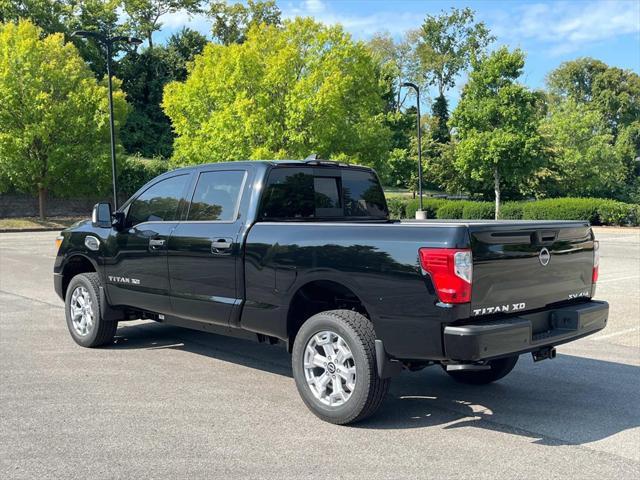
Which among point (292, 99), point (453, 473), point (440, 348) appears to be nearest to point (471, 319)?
point (440, 348)

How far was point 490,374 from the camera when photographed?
5828 mm

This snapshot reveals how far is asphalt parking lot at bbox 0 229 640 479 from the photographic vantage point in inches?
155

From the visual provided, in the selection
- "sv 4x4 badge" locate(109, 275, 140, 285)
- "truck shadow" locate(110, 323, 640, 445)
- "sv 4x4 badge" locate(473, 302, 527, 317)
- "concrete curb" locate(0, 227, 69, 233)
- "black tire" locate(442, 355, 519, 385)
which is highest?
"sv 4x4 badge" locate(473, 302, 527, 317)

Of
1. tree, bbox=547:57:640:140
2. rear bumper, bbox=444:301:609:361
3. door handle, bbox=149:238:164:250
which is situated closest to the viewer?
rear bumper, bbox=444:301:609:361

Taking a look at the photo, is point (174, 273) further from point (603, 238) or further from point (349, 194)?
point (603, 238)

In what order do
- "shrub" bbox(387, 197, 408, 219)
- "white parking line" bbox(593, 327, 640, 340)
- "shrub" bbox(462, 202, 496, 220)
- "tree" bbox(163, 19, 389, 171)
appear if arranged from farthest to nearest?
1. "shrub" bbox(387, 197, 408, 219)
2. "shrub" bbox(462, 202, 496, 220)
3. "tree" bbox(163, 19, 389, 171)
4. "white parking line" bbox(593, 327, 640, 340)

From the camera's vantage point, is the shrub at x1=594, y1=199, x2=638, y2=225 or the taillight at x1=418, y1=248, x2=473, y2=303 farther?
the shrub at x1=594, y1=199, x2=638, y2=225

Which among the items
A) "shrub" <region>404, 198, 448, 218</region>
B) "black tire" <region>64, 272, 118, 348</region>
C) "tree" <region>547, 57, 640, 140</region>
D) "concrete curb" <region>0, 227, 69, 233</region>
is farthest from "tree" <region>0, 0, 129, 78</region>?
"black tire" <region>64, 272, 118, 348</region>

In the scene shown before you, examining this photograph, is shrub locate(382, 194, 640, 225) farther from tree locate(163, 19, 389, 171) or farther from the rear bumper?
the rear bumper

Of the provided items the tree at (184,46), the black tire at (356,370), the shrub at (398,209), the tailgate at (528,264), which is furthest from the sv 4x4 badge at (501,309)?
the tree at (184,46)

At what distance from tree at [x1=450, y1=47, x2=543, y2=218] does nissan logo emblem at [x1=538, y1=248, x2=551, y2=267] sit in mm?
32849

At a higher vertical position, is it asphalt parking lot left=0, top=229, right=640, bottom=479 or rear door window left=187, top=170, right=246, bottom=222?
rear door window left=187, top=170, right=246, bottom=222

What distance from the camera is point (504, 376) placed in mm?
5969

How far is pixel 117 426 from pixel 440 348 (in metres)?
2.37
